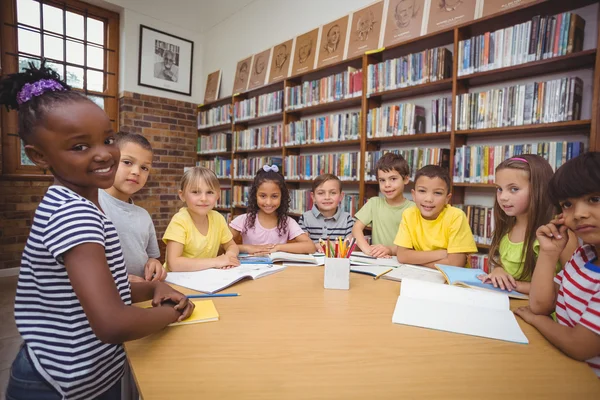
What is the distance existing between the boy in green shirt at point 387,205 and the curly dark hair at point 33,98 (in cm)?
165

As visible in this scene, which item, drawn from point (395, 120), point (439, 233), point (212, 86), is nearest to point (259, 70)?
point (212, 86)

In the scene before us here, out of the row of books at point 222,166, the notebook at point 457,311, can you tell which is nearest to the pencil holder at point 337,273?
the notebook at point 457,311

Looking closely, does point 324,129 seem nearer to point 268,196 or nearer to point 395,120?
point 395,120

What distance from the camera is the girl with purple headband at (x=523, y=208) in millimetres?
1195

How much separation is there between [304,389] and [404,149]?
2373 millimetres

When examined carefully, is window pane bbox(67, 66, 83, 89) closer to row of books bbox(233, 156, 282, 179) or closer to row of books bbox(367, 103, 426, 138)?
row of books bbox(233, 156, 282, 179)

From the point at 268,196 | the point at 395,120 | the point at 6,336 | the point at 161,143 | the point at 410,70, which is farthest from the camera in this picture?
the point at 161,143

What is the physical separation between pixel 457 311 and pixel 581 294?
261 mm

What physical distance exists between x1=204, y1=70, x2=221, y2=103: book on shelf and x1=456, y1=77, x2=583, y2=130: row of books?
3187 mm

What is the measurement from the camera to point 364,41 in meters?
2.94

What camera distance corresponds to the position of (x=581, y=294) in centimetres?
75

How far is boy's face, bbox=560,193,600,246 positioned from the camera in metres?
0.73

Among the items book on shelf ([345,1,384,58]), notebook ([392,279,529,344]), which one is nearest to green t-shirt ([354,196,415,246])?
notebook ([392,279,529,344])

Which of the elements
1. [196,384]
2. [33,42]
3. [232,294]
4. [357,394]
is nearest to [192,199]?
[232,294]
